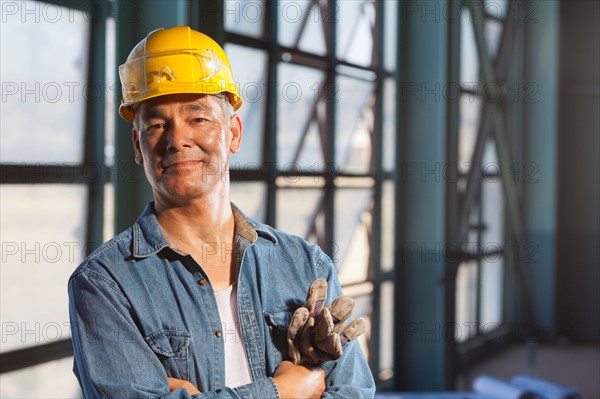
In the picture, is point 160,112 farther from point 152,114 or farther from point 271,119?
point 271,119

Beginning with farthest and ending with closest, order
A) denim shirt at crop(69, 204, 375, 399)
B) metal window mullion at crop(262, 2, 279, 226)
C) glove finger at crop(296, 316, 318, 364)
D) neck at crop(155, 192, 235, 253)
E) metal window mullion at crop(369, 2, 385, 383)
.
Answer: metal window mullion at crop(369, 2, 385, 383) → metal window mullion at crop(262, 2, 279, 226) → neck at crop(155, 192, 235, 253) → glove finger at crop(296, 316, 318, 364) → denim shirt at crop(69, 204, 375, 399)

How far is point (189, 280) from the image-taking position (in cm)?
189

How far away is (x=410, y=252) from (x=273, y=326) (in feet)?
13.7

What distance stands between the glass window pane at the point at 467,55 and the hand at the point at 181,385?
16.9 feet

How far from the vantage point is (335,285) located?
2094 millimetres

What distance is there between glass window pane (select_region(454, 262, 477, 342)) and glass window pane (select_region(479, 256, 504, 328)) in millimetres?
224

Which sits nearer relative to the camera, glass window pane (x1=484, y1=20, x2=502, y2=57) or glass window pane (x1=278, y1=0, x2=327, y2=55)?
glass window pane (x1=278, y1=0, x2=327, y2=55)

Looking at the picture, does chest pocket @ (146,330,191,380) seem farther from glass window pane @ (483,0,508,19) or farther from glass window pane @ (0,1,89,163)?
glass window pane @ (483,0,508,19)

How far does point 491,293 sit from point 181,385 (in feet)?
19.5

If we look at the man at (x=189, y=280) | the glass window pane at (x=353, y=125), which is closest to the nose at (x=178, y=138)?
the man at (x=189, y=280)

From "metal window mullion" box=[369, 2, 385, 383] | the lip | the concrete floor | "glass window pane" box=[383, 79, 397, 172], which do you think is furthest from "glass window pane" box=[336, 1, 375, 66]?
the lip

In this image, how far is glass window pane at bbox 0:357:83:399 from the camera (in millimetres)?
2732

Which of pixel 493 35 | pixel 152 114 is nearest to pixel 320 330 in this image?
pixel 152 114

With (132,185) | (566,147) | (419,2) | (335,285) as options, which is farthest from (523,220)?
(335,285)
